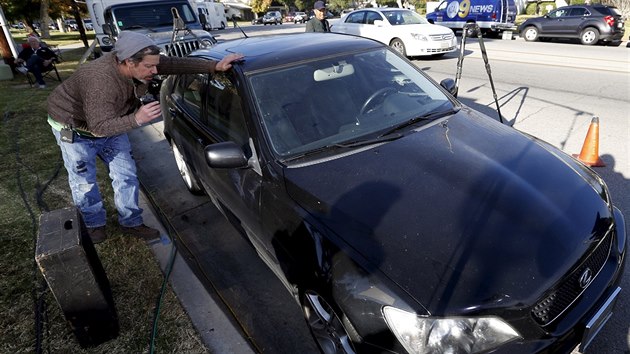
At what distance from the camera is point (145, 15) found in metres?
9.88

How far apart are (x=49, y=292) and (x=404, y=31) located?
35.7 ft

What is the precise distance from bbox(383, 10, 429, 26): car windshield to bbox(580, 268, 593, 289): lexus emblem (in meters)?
11.2

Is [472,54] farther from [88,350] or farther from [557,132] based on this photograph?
[88,350]

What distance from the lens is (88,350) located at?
2449 mm

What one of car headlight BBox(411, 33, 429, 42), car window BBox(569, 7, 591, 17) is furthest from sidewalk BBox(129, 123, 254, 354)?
car window BBox(569, 7, 591, 17)

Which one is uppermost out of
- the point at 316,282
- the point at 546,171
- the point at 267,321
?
the point at 546,171

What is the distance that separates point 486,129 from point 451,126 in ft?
0.82

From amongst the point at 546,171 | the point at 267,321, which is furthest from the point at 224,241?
the point at 546,171

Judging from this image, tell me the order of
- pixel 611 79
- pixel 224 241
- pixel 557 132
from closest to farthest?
1. pixel 224 241
2. pixel 557 132
3. pixel 611 79

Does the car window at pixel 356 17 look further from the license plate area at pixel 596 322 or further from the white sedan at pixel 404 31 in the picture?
the license plate area at pixel 596 322

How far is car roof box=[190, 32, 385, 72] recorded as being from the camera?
279cm

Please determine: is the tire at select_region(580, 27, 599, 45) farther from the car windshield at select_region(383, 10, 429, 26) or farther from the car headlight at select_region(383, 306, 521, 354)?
the car headlight at select_region(383, 306, 521, 354)

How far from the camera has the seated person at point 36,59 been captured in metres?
11.0

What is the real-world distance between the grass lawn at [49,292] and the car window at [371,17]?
31.9 ft
